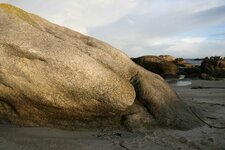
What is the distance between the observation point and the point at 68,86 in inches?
313

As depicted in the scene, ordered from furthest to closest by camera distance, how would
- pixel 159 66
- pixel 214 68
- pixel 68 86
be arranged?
pixel 159 66, pixel 214 68, pixel 68 86

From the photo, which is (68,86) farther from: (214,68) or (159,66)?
(214,68)

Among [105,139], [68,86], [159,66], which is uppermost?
[159,66]

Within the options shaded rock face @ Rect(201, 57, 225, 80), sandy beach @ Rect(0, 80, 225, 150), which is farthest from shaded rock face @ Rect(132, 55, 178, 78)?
sandy beach @ Rect(0, 80, 225, 150)

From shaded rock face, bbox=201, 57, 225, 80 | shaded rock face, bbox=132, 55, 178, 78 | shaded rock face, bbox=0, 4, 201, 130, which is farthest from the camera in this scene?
shaded rock face, bbox=132, 55, 178, 78

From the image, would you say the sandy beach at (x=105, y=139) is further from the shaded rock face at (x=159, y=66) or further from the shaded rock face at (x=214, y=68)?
the shaded rock face at (x=159, y=66)

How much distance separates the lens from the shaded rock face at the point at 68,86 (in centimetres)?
787

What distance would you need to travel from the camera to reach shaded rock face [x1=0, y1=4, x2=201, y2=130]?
25.8ft

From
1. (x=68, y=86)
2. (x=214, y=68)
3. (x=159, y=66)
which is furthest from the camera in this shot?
(x=159, y=66)

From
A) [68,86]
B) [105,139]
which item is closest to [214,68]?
[105,139]

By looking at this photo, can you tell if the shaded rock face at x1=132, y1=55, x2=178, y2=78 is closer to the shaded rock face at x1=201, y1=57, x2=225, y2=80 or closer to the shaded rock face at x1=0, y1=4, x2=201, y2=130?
the shaded rock face at x1=201, y1=57, x2=225, y2=80

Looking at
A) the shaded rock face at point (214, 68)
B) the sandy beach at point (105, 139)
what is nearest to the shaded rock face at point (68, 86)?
the sandy beach at point (105, 139)

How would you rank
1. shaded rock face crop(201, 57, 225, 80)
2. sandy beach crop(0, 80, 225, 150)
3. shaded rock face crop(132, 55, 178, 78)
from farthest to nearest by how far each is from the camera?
shaded rock face crop(132, 55, 178, 78) < shaded rock face crop(201, 57, 225, 80) < sandy beach crop(0, 80, 225, 150)

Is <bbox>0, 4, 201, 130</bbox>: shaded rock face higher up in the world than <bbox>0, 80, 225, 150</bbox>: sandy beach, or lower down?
higher up
